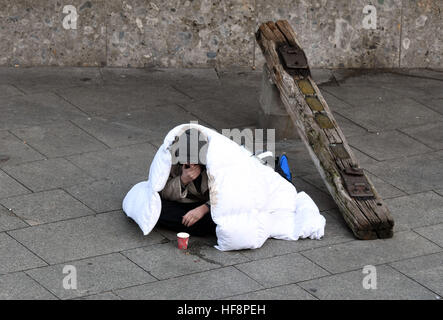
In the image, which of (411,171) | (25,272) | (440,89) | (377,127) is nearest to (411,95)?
(440,89)

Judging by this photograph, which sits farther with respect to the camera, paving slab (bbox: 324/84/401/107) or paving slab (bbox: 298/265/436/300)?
paving slab (bbox: 324/84/401/107)

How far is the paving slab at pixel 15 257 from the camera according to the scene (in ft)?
18.9

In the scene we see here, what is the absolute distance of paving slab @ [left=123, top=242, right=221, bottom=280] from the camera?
5828mm

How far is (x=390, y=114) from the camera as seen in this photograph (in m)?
8.98

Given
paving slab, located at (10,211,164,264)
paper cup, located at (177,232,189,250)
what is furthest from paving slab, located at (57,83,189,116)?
paper cup, located at (177,232,189,250)

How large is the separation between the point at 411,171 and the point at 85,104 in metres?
3.35

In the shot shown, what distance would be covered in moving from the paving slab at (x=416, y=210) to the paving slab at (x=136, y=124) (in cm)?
231

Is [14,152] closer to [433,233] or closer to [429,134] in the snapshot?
[433,233]

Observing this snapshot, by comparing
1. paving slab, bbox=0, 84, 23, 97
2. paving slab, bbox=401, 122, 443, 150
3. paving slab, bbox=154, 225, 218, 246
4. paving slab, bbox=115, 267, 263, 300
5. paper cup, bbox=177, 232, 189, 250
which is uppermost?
paving slab, bbox=0, 84, 23, 97

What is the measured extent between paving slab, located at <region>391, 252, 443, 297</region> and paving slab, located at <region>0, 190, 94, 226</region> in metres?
2.38

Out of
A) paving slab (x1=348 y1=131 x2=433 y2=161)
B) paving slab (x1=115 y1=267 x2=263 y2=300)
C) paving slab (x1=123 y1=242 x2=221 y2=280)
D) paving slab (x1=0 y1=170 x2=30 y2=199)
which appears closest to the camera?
paving slab (x1=115 y1=267 x2=263 y2=300)

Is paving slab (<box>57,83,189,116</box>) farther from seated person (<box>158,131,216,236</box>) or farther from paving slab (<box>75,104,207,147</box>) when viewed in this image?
seated person (<box>158,131,216,236</box>)

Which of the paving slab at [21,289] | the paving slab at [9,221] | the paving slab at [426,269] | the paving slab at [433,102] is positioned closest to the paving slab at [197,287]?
the paving slab at [21,289]

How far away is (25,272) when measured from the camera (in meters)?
5.71
